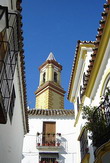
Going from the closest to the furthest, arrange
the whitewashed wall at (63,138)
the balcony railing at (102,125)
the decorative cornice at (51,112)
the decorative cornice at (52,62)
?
the balcony railing at (102,125) < the whitewashed wall at (63,138) < the decorative cornice at (51,112) < the decorative cornice at (52,62)

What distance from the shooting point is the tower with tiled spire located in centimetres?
3144

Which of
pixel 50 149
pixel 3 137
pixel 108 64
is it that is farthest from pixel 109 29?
pixel 50 149

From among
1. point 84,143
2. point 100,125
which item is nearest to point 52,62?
point 84,143

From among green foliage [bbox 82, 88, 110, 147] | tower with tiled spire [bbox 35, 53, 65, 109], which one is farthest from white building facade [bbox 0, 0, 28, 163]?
tower with tiled spire [bbox 35, 53, 65, 109]

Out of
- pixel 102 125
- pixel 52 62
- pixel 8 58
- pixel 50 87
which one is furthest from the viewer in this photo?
pixel 52 62

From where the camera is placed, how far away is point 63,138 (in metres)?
17.5

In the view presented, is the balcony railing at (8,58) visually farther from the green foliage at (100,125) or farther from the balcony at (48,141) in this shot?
the balcony at (48,141)

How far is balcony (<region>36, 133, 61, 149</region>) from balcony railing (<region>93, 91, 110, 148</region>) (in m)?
9.40

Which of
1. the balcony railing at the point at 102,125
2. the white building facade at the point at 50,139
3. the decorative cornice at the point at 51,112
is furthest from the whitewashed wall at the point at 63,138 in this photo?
the balcony railing at the point at 102,125

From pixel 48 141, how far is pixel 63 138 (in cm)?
117

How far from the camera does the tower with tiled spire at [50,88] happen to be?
3144 cm

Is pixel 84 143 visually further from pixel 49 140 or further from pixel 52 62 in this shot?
pixel 52 62

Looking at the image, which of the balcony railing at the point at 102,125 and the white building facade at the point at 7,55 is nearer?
the white building facade at the point at 7,55

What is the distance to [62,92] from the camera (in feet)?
112
